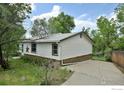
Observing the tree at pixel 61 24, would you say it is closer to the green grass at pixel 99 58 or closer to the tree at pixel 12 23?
the tree at pixel 12 23

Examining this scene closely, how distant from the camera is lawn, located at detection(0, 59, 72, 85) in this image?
10.9ft

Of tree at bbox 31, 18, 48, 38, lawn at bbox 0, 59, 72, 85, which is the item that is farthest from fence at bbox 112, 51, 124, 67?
tree at bbox 31, 18, 48, 38

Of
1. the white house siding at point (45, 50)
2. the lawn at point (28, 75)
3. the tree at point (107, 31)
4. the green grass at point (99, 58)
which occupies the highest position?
the tree at point (107, 31)

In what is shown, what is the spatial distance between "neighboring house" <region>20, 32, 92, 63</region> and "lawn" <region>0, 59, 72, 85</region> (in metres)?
0.19

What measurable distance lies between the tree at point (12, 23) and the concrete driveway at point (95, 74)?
853 millimetres

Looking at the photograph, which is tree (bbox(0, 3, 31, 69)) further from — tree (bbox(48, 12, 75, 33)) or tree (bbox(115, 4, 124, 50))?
tree (bbox(115, 4, 124, 50))

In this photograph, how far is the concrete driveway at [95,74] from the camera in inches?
130

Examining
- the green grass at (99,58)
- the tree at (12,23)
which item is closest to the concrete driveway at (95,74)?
the green grass at (99,58)

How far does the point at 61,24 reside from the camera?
3.42m

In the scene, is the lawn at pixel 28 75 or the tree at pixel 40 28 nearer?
the lawn at pixel 28 75

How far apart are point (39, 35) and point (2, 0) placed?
2.24 ft

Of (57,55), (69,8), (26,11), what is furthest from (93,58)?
(26,11)

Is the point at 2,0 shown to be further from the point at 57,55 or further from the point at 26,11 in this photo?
the point at 57,55

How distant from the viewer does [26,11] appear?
11.4ft
